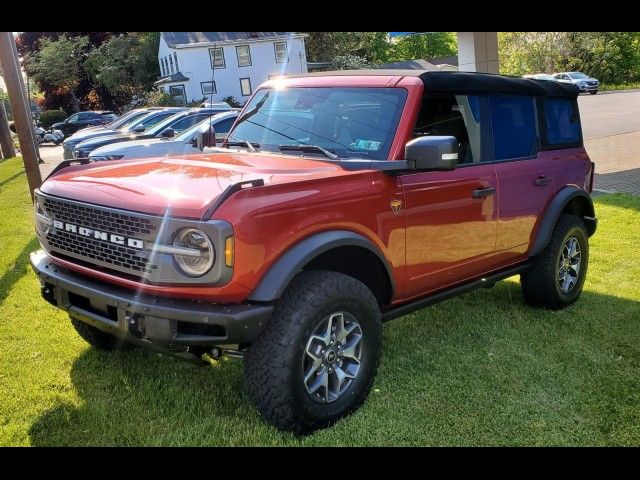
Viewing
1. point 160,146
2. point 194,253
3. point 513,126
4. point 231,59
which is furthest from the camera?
point 231,59

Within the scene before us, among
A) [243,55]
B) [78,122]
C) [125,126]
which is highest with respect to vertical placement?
[243,55]

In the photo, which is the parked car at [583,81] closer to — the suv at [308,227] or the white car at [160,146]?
the white car at [160,146]

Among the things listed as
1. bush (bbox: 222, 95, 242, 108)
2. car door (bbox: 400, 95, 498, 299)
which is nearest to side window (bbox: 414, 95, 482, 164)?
car door (bbox: 400, 95, 498, 299)

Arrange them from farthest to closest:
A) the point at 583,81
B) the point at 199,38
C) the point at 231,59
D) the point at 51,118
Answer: the point at 199,38 < the point at 231,59 < the point at 51,118 < the point at 583,81

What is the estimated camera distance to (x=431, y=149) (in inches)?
131

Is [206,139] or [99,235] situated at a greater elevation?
[206,139]

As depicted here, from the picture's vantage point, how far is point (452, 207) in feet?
12.8

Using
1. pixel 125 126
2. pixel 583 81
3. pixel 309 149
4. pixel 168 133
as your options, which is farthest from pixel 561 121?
pixel 583 81

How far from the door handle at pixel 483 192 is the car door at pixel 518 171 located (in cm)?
12

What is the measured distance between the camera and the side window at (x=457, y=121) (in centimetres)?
384

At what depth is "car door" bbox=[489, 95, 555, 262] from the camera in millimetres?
4371

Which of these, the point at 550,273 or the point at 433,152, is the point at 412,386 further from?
the point at 550,273

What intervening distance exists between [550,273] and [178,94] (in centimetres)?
4346
